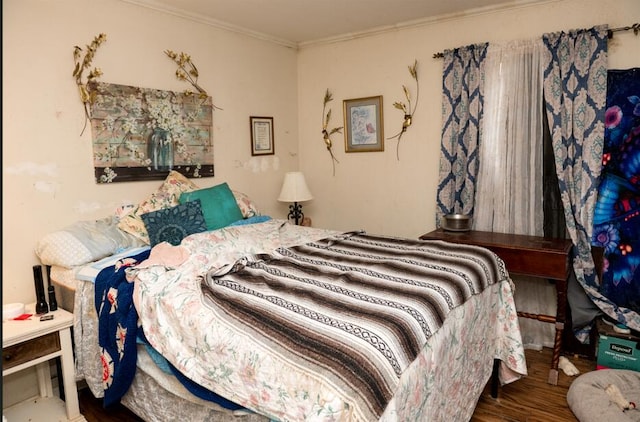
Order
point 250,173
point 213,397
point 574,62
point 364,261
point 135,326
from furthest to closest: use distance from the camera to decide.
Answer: point 250,173, point 574,62, point 364,261, point 135,326, point 213,397

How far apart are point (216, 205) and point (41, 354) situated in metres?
1.34

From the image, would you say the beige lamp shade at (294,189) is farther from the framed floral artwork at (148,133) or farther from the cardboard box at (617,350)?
the cardboard box at (617,350)

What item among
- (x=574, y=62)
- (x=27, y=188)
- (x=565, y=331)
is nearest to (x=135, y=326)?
(x=27, y=188)

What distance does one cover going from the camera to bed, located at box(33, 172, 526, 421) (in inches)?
54.1

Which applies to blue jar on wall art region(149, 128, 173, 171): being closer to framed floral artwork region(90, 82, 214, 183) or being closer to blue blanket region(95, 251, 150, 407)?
framed floral artwork region(90, 82, 214, 183)

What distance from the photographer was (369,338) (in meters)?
1.41

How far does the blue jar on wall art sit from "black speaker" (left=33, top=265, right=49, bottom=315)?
3.29 feet

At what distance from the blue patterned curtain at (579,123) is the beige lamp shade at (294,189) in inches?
78.5

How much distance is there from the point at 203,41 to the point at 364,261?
2.24m

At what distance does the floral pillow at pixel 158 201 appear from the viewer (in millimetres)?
2648

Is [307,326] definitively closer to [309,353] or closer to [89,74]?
[309,353]

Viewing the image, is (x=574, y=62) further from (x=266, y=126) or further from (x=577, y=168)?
(x=266, y=126)

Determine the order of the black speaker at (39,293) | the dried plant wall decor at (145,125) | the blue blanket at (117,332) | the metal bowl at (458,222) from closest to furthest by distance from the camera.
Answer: the blue blanket at (117,332)
the black speaker at (39,293)
the dried plant wall decor at (145,125)
the metal bowl at (458,222)

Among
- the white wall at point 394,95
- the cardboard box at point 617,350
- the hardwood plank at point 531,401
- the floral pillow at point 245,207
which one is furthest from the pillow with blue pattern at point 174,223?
the cardboard box at point 617,350
